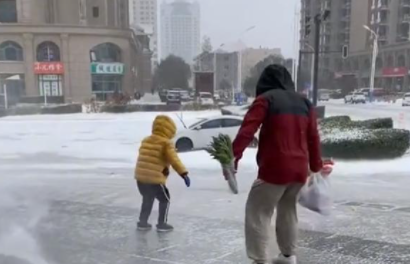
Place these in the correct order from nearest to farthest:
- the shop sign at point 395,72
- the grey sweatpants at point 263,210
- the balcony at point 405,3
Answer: the grey sweatpants at point 263,210, the shop sign at point 395,72, the balcony at point 405,3

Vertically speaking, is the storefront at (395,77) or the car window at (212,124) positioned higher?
the storefront at (395,77)

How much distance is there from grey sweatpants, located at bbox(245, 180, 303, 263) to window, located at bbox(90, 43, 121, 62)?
53333 mm

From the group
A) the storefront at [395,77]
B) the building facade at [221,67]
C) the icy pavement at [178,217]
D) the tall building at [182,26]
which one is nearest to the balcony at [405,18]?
the storefront at [395,77]

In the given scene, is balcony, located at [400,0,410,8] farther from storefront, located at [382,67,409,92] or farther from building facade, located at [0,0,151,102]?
building facade, located at [0,0,151,102]

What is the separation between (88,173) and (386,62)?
76968mm

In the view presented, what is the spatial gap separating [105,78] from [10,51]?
10.3 m

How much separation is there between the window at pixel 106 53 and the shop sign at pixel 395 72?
41.4 m

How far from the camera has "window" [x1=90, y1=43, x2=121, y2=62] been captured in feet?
183

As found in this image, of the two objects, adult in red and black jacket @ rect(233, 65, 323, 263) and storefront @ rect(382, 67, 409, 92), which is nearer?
adult in red and black jacket @ rect(233, 65, 323, 263)

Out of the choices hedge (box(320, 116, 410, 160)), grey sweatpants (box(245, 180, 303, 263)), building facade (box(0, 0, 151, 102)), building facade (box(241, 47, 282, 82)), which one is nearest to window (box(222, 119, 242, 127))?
hedge (box(320, 116, 410, 160))

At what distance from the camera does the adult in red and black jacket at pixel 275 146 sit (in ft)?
12.9

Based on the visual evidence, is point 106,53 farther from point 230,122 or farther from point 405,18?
point 405,18

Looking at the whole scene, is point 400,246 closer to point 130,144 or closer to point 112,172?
point 112,172

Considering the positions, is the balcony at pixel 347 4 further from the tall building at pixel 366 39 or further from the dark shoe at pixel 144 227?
the dark shoe at pixel 144 227
